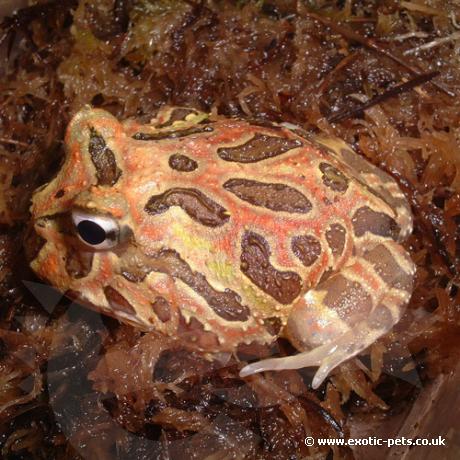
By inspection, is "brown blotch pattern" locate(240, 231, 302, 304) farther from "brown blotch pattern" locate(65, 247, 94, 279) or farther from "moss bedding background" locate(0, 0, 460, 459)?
"brown blotch pattern" locate(65, 247, 94, 279)

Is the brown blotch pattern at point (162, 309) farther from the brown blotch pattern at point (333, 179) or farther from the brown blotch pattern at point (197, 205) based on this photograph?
the brown blotch pattern at point (333, 179)

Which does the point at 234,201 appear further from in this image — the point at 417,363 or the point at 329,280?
the point at 417,363

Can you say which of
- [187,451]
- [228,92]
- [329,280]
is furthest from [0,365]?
[228,92]

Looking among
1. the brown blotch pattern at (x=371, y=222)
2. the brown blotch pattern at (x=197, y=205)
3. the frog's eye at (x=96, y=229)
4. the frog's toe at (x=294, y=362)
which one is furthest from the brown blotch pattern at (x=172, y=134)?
the frog's toe at (x=294, y=362)

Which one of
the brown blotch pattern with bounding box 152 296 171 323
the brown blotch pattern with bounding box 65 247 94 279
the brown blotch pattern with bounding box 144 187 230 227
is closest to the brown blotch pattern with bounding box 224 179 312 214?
the brown blotch pattern with bounding box 144 187 230 227

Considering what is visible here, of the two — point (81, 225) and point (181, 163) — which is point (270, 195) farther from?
point (81, 225)
